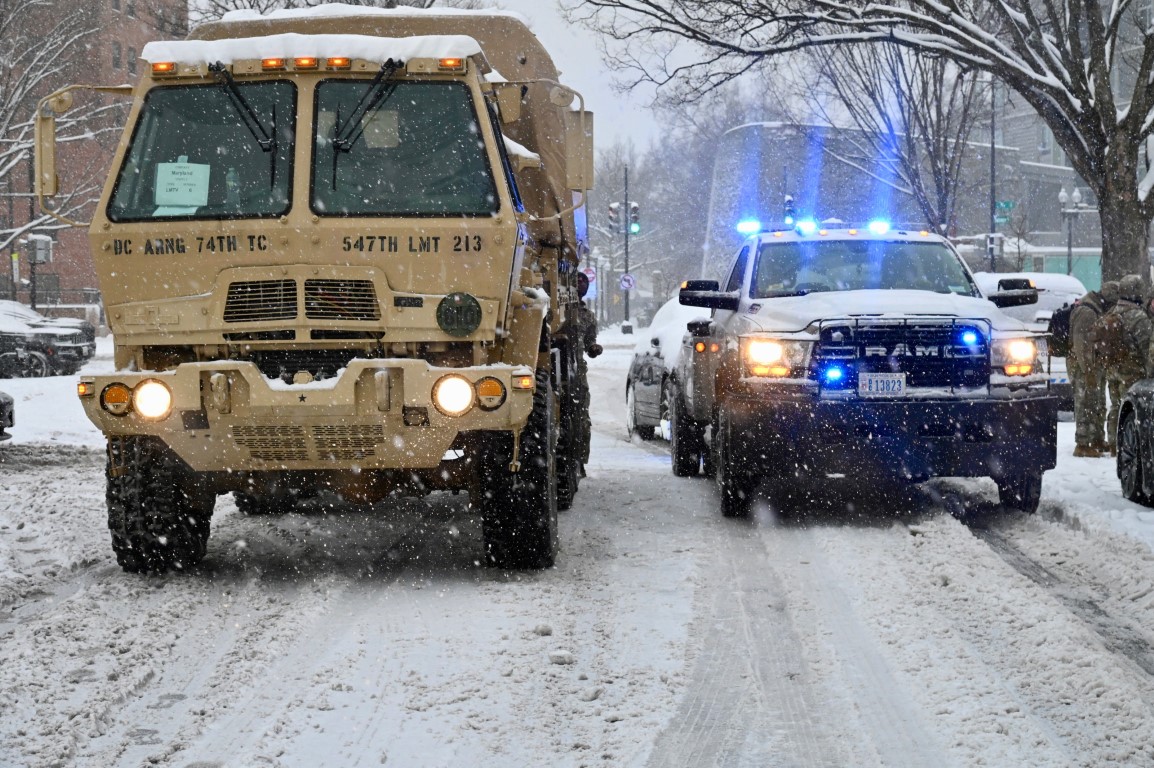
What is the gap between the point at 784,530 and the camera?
350 inches

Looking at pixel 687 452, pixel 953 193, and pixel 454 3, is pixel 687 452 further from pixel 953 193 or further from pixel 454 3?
pixel 953 193

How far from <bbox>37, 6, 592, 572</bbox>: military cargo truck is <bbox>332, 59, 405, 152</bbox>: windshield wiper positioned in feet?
0.04

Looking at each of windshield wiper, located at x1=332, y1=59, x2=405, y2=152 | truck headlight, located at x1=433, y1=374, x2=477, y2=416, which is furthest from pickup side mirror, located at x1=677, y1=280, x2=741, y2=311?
truck headlight, located at x1=433, y1=374, x2=477, y2=416

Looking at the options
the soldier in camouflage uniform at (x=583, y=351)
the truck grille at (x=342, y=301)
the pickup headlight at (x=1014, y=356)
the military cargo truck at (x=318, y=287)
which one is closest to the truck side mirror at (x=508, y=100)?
the military cargo truck at (x=318, y=287)

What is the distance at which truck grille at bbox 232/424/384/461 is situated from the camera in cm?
678

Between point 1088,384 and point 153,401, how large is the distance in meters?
8.89

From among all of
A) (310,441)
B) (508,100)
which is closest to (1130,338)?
(508,100)

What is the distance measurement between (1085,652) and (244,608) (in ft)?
12.6

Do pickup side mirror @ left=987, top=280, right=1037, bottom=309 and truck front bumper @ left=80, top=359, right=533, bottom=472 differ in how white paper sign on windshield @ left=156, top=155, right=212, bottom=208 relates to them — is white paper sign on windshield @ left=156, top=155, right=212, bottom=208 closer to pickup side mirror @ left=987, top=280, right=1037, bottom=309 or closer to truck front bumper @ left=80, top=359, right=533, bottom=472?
truck front bumper @ left=80, top=359, right=533, bottom=472

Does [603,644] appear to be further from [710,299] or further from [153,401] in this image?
[710,299]

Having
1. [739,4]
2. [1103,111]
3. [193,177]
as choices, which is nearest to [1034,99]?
[1103,111]

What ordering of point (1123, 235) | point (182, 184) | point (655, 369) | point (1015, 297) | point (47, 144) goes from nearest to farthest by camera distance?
point (182, 184)
point (47, 144)
point (1015, 297)
point (655, 369)
point (1123, 235)

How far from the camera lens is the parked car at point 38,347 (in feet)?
89.5

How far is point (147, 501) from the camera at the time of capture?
725 centimetres
